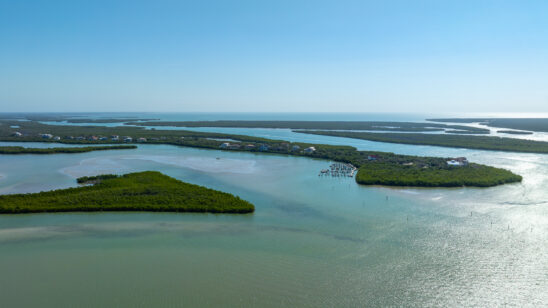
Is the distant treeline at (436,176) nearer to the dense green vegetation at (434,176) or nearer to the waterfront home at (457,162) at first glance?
the dense green vegetation at (434,176)

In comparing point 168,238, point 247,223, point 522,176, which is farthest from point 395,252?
point 522,176

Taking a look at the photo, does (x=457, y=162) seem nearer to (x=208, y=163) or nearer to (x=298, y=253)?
(x=298, y=253)

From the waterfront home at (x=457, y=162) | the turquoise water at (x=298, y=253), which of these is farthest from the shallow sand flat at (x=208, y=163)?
the waterfront home at (x=457, y=162)

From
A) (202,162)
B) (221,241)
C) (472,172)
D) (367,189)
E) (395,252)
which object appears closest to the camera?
(395,252)

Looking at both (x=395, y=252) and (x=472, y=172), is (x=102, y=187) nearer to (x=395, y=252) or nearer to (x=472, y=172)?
(x=395, y=252)

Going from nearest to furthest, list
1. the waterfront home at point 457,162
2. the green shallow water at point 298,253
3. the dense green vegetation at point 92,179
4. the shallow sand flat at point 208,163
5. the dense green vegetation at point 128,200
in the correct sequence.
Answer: the green shallow water at point 298,253, the dense green vegetation at point 128,200, the dense green vegetation at point 92,179, the waterfront home at point 457,162, the shallow sand flat at point 208,163

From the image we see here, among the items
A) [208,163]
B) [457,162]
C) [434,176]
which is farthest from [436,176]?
[208,163]
